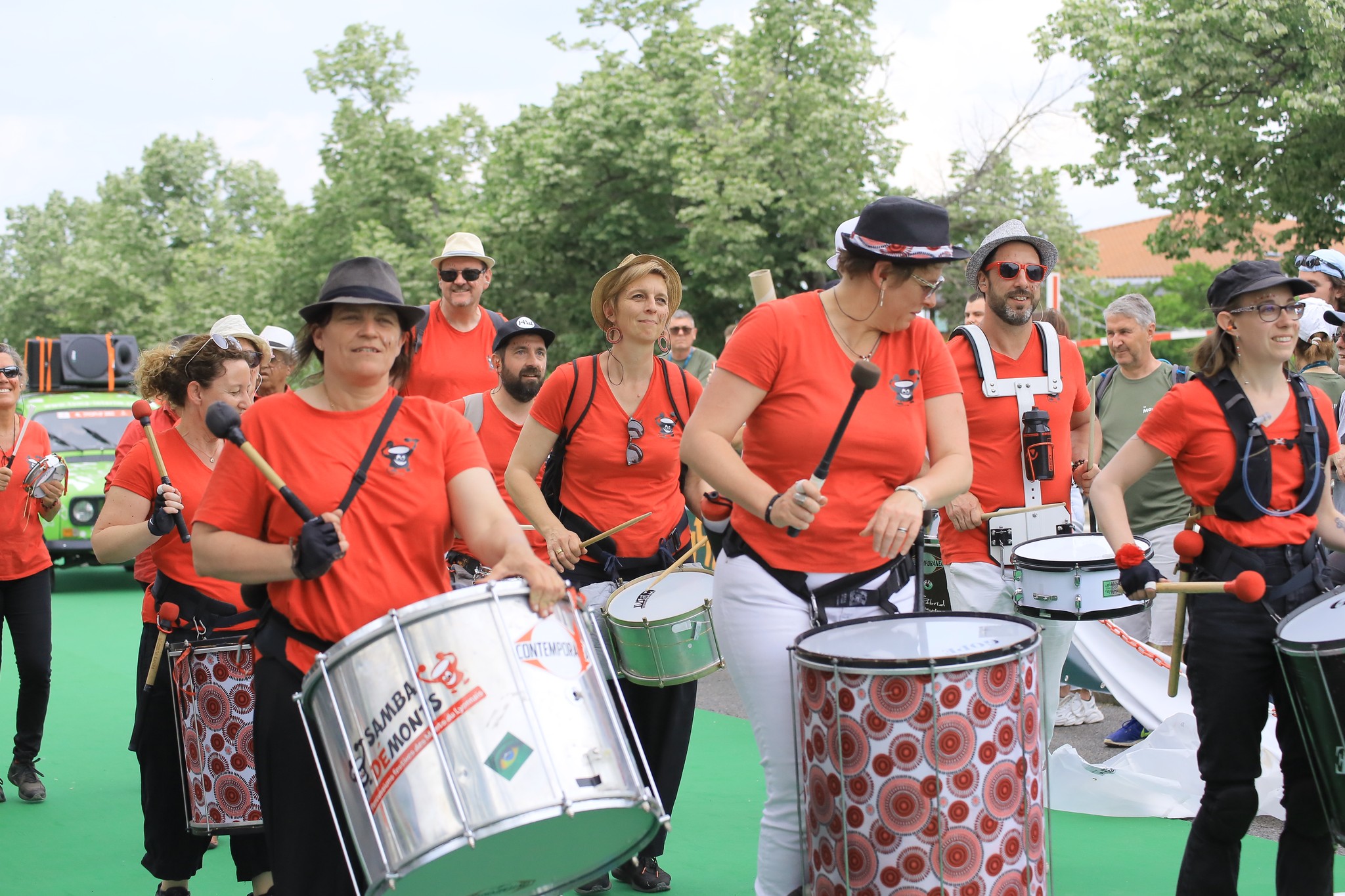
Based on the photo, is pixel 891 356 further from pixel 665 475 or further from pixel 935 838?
pixel 665 475

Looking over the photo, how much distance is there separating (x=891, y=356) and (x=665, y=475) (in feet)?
Result: 5.37

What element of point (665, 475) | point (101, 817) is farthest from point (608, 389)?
point (101, 817)

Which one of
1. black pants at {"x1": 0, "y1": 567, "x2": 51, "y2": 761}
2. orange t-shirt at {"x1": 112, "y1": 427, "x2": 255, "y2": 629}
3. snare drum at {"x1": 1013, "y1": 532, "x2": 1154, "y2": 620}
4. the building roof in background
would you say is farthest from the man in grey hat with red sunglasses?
the building roof in background

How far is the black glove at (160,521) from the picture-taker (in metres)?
4.51

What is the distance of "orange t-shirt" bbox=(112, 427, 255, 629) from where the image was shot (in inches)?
182

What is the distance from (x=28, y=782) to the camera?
6.36 meters

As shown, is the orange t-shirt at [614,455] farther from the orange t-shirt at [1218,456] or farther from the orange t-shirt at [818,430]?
the orange t-shirt at [1218,456]

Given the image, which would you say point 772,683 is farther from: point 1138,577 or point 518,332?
point 518,332

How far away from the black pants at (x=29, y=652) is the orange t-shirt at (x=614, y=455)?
3208 mm

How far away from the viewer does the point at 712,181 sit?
24.2 meters

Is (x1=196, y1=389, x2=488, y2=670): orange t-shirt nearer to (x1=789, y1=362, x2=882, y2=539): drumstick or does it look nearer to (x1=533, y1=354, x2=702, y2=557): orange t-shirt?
(x1=789, y1=362, x2=882, y2=539): drumstick

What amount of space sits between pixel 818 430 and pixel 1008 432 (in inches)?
84.6

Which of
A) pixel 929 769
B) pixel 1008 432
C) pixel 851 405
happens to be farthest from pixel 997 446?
pixel 929 769

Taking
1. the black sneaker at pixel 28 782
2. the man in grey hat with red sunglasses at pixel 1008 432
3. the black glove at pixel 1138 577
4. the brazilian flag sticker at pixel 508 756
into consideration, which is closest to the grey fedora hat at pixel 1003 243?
the man in grey hat with red sunglasses at pixel 1008 432
